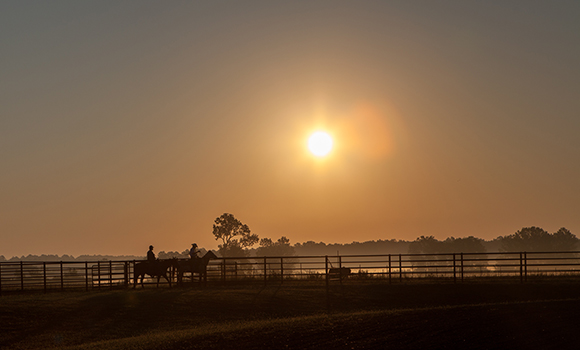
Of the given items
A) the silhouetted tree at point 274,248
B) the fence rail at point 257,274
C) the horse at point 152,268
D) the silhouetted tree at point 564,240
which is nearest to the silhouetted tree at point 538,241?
the silhouetted tree at point 564,240

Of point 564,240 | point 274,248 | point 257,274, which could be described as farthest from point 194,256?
point 564,240

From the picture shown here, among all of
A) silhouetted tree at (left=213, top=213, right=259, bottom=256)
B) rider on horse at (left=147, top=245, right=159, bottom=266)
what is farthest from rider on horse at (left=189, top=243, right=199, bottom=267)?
silhouetted tree at (left=213, top=213, right=259, bottom=256)

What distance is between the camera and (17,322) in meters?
19.5

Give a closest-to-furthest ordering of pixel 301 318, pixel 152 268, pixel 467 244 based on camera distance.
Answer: pixel 301 318 < pixel 152 268 < pixel 467 244

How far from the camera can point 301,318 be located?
19.5 meters

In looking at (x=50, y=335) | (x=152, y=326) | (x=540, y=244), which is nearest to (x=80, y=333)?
(x=50, y=335)

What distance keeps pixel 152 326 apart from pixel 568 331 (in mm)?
12951

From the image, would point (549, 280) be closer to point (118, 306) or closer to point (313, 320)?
point (313, 320)

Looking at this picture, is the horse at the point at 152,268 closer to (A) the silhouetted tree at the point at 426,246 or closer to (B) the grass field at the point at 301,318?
(B) the grass field at the point at 301,318

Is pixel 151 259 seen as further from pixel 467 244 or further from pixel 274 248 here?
pixel 467 244

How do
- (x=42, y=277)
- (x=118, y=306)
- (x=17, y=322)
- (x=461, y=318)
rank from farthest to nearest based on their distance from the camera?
(x=42, y=277)
(x=118, y=306)
(x=17, y=322)
(x=461, y=318)

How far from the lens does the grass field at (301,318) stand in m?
15.6

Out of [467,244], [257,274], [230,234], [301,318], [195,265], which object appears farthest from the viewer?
[467,244]

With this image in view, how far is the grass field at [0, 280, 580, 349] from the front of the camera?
1562 cm
